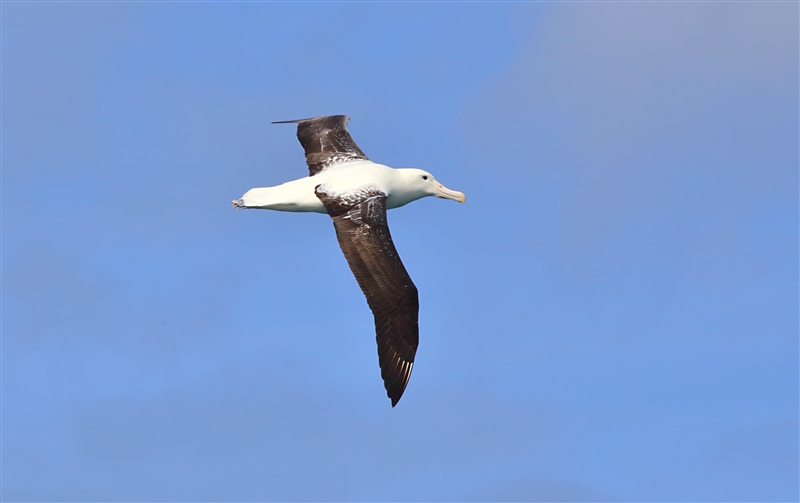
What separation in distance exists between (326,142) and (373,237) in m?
3.70

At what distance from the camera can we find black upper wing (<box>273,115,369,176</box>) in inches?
844

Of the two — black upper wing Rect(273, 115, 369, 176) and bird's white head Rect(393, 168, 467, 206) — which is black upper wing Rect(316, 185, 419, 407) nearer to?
bird's white head Rect(393, 168, 467, 206)

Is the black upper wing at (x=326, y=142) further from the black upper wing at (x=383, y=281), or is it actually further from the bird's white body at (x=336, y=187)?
the black upper wing at (x=383, y=281)

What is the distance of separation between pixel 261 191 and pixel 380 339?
3037mm

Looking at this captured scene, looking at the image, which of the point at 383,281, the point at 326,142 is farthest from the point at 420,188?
the point at 383,281

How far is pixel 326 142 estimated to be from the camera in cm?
2186

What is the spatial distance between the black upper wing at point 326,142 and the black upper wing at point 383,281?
2.35m

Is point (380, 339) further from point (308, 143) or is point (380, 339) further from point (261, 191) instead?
point (308, 143)

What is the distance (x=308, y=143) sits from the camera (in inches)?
866

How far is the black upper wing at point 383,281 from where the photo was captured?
61.0ft

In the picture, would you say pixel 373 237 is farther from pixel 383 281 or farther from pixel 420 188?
pixel 420 188

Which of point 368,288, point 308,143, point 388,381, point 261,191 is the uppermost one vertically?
point 308,143

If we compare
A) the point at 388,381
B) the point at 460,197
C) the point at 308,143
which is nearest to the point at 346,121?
the point at 308,143

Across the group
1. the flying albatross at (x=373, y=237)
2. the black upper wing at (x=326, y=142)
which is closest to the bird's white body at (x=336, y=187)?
the flying albatross at (x=373, y=237)
